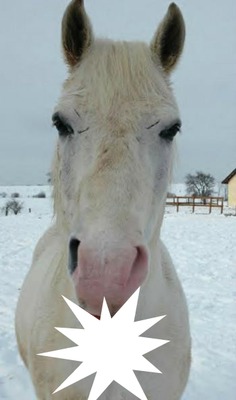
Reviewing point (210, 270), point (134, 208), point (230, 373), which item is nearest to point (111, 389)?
point (134, 208)

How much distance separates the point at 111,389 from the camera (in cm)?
199

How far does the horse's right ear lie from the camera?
6.50ft

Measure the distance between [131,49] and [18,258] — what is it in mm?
8872

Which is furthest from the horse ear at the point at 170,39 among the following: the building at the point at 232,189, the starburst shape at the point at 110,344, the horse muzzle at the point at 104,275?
the building at the point at 232,189

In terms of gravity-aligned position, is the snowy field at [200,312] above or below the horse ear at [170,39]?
below

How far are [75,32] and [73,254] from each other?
1.23 metres

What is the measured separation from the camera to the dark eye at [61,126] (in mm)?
1870

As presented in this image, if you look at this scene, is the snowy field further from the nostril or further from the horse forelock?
the nostril

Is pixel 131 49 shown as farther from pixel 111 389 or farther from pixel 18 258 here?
pixel 18 258

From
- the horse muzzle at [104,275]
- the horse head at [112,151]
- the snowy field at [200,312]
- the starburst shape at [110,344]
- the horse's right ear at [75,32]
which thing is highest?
the horse's right ear at [75,32]

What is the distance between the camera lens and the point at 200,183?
44688mm

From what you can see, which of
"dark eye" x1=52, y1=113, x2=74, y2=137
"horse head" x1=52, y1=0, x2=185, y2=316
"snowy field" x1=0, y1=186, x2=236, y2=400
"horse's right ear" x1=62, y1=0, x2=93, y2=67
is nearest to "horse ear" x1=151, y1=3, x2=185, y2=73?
"horse head" x1=52, y1=0, x2=185, y2=316

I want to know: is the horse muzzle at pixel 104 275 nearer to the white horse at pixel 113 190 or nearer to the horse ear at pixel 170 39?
the white horse at pixel 113 190

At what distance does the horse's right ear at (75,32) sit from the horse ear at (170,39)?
0.36m
